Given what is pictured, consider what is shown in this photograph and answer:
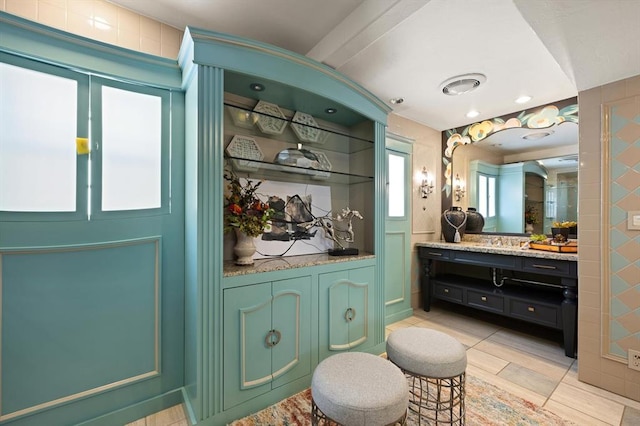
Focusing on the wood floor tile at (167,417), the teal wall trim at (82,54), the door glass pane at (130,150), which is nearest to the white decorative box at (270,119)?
the teal wall trim at (82,54)

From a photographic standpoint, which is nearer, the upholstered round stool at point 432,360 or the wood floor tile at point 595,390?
the upholstered round stool at point 432,360

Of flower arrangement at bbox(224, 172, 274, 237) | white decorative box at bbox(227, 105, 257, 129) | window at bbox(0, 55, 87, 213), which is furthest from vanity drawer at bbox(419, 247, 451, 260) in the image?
window at bbox(0, 55, 87, 213)

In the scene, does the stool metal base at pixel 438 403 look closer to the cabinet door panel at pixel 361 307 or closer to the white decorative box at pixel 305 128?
the cabinet door panel at pixel 361 307

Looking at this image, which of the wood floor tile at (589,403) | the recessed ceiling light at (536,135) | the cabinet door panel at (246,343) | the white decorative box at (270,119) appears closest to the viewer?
the cabinet door panel at (246,343)

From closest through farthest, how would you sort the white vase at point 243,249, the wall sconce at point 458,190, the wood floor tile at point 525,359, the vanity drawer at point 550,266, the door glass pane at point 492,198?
the white vase at point 243,249 < the wood floor tile at point 525,359 < the vanity drawer at point 550,266 < the door glass pane at point 492,198 < the wall sconce at point 458,190

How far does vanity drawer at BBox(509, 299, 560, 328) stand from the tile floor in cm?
26

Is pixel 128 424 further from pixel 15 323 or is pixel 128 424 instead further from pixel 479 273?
pixel 479 273

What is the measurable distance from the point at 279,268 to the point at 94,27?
1.90 m

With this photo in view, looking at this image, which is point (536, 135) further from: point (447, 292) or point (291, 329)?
point (291, 329)

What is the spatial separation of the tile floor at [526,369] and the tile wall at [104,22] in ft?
7.99

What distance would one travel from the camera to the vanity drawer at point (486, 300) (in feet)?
9.52

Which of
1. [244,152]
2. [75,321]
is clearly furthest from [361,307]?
[75,321]

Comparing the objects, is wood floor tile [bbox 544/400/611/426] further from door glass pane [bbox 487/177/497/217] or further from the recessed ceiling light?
the recessed ceiling light

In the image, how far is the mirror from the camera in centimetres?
294
